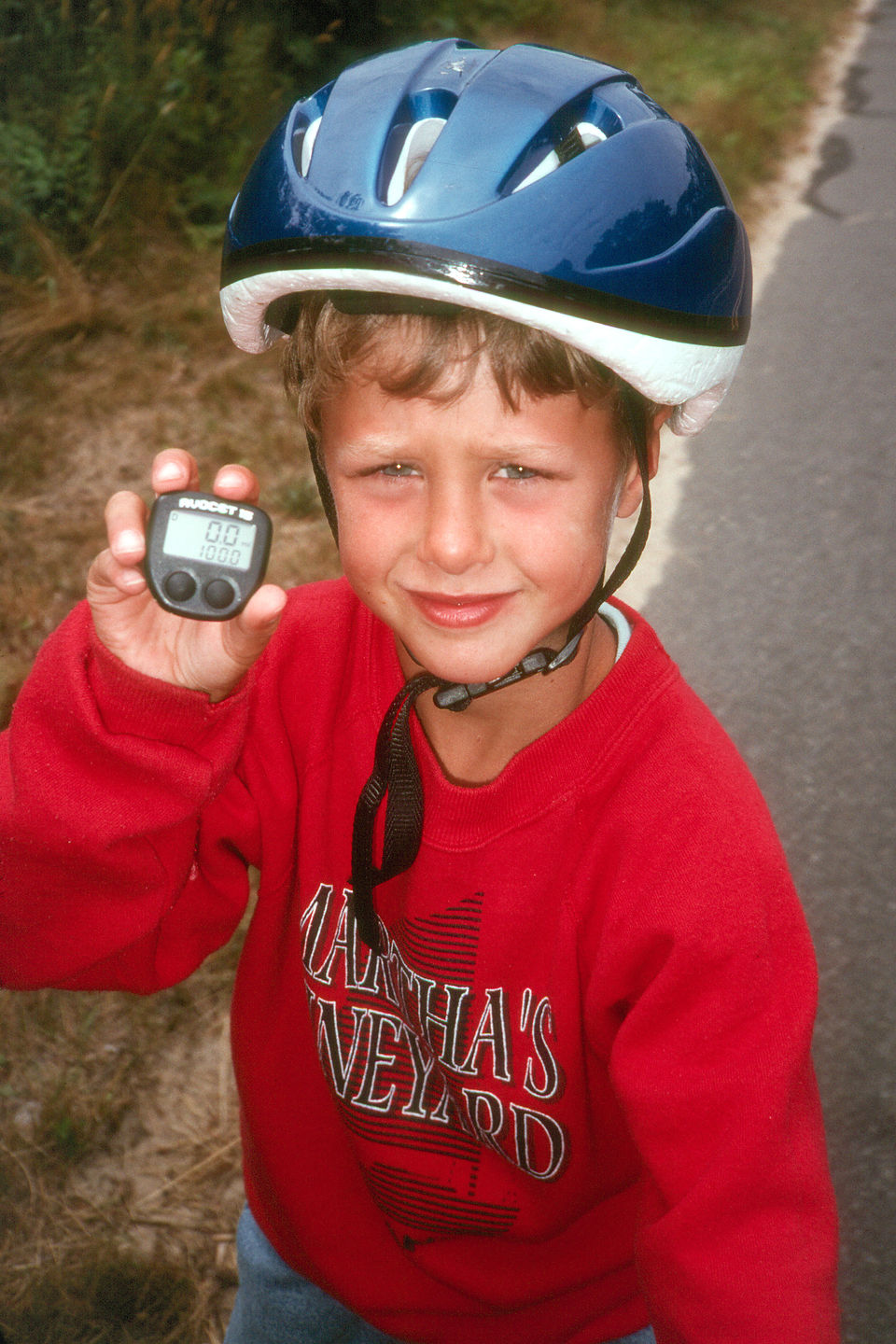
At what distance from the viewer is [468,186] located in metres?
1.60

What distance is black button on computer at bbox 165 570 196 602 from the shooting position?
1.51 metres

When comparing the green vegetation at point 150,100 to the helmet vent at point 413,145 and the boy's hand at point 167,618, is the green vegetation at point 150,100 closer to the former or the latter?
the helmet vent at point 413,145

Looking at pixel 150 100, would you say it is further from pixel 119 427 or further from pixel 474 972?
pixel 474 972

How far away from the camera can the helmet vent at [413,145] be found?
5.73ft

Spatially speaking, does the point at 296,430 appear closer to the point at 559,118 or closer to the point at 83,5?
the point at 83,5

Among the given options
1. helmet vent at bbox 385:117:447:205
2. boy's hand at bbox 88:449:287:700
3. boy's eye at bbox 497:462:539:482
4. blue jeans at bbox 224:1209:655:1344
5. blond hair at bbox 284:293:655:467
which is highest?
helmet vent at bbox 385:117:447:205

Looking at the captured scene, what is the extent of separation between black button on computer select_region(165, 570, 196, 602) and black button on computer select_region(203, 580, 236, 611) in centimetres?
2

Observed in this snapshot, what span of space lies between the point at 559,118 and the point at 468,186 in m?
0.29

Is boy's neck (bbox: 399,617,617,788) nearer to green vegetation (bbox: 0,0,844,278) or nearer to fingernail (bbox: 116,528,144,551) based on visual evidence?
fingernail (bbox: 116,528,144,551)

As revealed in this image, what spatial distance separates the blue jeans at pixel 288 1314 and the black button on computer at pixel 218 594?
4.75 feet

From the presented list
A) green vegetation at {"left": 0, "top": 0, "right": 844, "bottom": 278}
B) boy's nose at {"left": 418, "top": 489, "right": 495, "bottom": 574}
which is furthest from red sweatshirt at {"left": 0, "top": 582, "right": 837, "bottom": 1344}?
green vegetation at {"left": 0, "top": 0, "right": 844, "bottom": 278}

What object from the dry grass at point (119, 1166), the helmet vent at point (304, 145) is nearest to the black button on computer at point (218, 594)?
the helmet vent at point (304, 145)

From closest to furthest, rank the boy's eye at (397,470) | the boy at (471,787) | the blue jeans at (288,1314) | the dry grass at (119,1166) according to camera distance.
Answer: the boy at (471,787)
the boy's eye at (397,470)
the blue jeans at (288,1314)
the dry grass at (119,1166)

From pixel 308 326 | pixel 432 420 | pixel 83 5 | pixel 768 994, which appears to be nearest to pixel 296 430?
pixel 83 5
